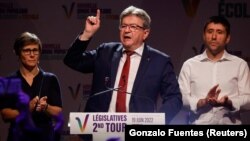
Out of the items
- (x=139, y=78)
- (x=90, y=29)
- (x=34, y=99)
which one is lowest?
(x=34, y=99)

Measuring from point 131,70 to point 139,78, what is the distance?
4.0 inches

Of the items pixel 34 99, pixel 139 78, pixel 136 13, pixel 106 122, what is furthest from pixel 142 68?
pixel 34 99

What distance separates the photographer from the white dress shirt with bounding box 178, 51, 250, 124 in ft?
14.4

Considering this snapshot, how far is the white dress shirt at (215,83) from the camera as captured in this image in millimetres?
4387

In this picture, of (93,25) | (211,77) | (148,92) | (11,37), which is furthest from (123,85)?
(11,37)

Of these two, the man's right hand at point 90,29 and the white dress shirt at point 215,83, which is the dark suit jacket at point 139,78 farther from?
the white dress shirt at point 215,83

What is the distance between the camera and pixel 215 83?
14.8 feet

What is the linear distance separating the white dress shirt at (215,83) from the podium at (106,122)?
29.6 inches

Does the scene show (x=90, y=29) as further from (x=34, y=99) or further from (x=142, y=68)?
(x=34, y=99)

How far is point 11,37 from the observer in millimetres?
5578

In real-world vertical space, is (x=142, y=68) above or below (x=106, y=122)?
above

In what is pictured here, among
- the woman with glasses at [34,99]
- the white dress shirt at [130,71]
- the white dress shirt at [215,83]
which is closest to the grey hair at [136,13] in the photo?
the white dress shirt at [130,71]

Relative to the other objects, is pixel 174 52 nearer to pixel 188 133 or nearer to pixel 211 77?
pixel 211 77

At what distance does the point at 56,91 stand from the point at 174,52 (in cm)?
162
